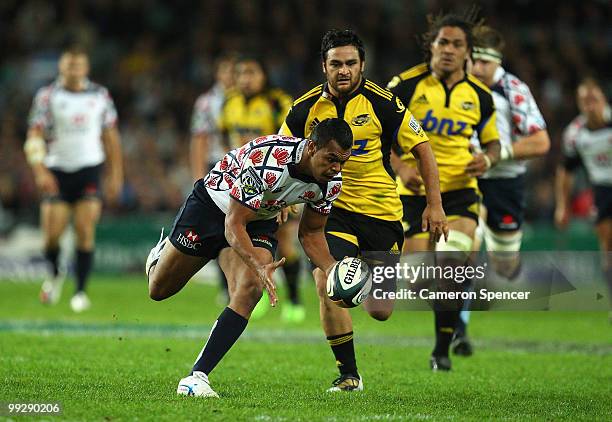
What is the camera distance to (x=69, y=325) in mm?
12227

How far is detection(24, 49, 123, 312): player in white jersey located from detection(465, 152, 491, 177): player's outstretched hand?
6443 mm

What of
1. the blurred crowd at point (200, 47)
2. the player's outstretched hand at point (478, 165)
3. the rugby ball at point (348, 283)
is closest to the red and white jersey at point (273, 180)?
the rugby ball at point (348, 283)

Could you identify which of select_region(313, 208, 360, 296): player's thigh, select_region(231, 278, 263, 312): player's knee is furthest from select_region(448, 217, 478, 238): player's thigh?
select_region(231, 278, 263, 312): player's knee

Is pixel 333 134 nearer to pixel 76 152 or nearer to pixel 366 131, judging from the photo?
pixel 366 131

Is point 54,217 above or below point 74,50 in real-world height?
below

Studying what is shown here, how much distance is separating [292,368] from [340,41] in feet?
9.34

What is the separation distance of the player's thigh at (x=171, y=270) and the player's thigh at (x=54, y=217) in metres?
6.49

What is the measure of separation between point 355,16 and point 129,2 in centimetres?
507

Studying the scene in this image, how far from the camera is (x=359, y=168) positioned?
26.3 feet

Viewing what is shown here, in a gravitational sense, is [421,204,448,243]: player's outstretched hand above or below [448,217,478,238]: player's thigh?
above

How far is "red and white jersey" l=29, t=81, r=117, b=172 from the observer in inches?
560

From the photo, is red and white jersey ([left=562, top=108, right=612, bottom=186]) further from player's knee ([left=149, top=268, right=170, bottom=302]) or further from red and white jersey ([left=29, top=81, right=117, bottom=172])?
player's knee ([left=149, top=268, right=170, bottom=302])

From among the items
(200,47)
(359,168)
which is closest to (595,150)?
(359,168)

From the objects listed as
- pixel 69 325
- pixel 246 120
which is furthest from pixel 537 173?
pixel 69 325
